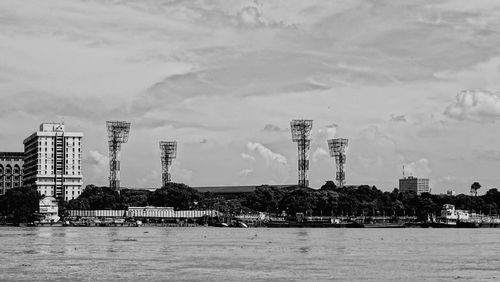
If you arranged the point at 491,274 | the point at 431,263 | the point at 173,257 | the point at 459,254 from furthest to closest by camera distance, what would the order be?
→ the point at 459,254 → the point at 173,257 → the point at 431,263 → the point at 491,274

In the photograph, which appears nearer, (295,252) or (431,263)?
(431,263)

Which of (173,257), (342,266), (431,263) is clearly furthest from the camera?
(173,257)

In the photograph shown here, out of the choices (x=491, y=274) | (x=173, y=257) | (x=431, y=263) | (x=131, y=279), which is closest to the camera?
(x=131, y=279)

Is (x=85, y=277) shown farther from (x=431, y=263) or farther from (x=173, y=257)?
(x=431, y=263)

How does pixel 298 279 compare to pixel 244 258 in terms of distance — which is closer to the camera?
pixel 298 279

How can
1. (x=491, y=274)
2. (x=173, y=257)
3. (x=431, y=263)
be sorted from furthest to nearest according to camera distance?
(x=173, y=257)
(x=431, y=263)
(x=491, y=274)

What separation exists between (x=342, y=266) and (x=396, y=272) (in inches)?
312

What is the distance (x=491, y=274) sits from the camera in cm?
8762

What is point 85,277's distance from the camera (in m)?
82.2

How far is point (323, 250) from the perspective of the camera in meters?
128

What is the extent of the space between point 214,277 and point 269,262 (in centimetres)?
1950

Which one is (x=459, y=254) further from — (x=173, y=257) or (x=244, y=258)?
(x=173, y=257)

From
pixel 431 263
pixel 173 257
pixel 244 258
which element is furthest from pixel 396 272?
pixel 173 257

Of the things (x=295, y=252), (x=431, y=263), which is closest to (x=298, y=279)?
(x=431, y=263)
